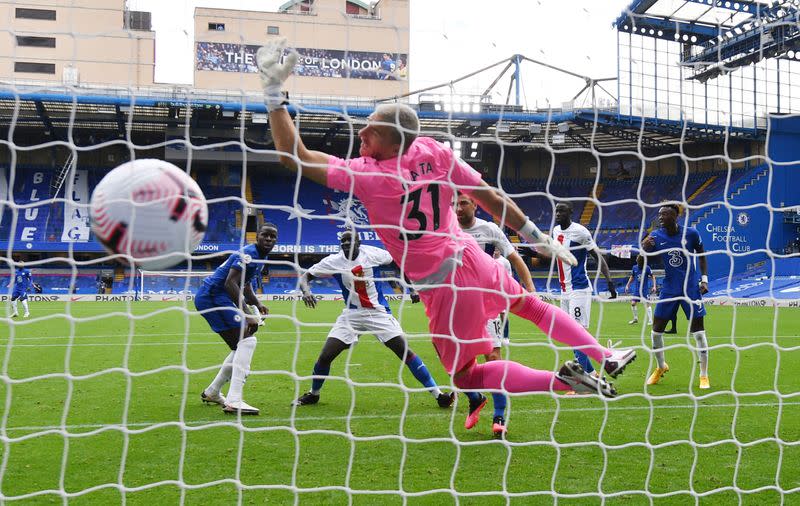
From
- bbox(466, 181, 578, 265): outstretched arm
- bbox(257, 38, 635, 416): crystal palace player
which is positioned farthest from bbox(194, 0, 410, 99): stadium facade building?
bbox(466, 181, 578, 265): outstretched arm

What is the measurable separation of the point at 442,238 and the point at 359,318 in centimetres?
378

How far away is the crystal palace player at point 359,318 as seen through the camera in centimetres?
736

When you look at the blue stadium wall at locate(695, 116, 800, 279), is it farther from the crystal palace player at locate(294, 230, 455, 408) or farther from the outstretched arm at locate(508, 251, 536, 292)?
the outstretched arm at locate(508, 251, 536, 292)

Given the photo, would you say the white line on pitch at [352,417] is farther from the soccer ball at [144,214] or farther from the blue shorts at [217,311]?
the soccer ball at [144,214]

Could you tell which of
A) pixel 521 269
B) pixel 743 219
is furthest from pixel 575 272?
pixel 743 219

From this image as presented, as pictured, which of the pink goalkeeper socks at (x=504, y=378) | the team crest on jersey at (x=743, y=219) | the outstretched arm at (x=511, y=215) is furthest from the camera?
the team crest on jersey at (x=743, y=219)

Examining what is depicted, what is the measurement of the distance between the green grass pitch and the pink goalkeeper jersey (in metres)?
0.73

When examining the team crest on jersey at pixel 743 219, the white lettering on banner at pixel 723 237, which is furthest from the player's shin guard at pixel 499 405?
the team crest on jersey at pixel 743 219

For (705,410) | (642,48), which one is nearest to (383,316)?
(705,410)

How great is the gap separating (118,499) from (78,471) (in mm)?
701

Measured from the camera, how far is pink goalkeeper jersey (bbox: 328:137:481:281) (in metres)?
4.14

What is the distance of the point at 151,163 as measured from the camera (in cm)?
381

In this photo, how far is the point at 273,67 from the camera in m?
3.80

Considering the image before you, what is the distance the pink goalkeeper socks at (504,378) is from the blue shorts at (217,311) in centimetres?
298
